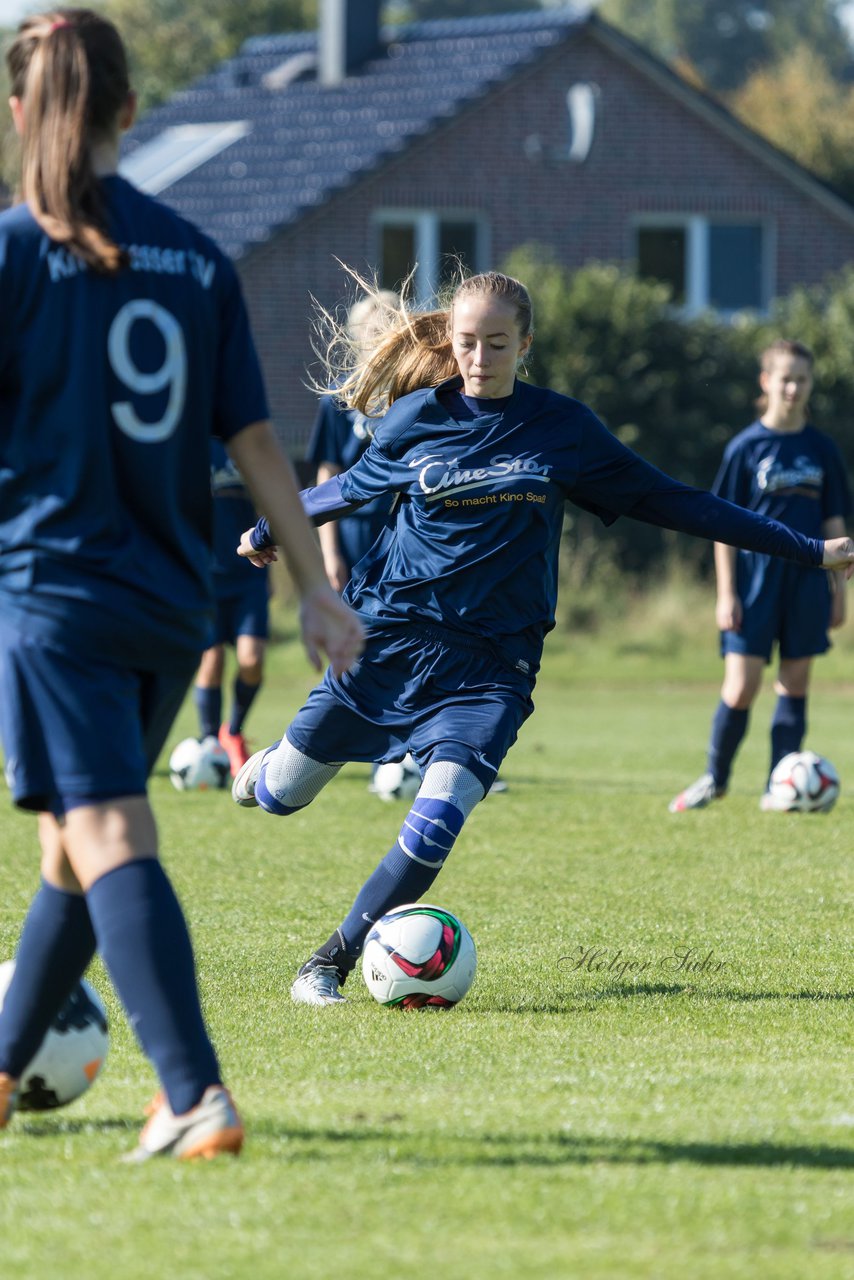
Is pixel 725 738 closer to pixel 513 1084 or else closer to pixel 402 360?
pixel 402 360

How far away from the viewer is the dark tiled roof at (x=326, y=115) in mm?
29016

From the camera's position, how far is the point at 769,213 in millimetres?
30656

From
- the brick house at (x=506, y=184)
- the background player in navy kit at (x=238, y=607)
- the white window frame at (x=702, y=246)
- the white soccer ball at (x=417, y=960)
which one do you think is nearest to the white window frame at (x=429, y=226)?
the brick house at (x=506, y=184)

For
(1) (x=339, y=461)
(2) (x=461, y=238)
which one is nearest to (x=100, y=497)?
(1) (x=339, y=461)

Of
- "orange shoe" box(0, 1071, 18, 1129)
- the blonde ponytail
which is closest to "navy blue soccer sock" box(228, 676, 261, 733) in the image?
the blonde ponytail


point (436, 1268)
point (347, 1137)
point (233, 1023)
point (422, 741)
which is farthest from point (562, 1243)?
point (422, 741)

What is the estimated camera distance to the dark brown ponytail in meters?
3.42

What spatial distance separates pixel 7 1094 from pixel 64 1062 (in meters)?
0.14

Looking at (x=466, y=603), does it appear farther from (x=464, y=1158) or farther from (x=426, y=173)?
(x=426, y=173)

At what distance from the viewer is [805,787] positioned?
10.0m

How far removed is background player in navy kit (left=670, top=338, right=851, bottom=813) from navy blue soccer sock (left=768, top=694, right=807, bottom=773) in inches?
0.6

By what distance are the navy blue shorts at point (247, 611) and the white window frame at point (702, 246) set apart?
1941 cm

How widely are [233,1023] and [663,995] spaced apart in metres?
1.30

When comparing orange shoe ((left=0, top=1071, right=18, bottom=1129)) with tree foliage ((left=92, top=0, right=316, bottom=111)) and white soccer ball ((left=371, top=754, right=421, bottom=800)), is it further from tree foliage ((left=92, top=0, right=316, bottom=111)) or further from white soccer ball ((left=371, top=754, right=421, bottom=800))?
tree foliage ((left=92, top=0, right=316, bottom=111))
